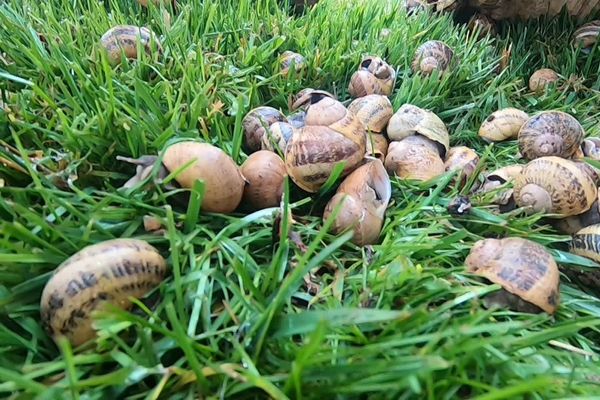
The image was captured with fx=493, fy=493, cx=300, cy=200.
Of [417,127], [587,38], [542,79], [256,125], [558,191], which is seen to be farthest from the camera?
[587,38]

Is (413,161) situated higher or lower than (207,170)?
lower

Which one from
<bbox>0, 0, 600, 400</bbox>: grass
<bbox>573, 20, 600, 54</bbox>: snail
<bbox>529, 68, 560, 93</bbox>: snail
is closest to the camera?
<bbox>0, 0, 600, 400</bbox>: grass

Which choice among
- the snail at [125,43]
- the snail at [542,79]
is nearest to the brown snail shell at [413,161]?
the snail at [125,43]

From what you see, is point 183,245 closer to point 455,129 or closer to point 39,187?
point 39,187

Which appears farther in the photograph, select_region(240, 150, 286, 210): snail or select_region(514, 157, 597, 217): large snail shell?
select_region(514, 157, 597, 217): large snail shell

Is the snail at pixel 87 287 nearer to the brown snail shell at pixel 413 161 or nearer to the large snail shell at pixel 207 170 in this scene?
the large snail shell at pixel 207 170

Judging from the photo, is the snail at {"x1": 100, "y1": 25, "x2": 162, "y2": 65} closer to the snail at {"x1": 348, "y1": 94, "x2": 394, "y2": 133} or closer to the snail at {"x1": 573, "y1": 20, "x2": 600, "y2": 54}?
the snail at {"x1": 348, "y1": 94, "x2": 394, "y2": 133}

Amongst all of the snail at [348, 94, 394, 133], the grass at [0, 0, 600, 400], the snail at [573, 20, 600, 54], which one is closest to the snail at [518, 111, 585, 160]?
the grass at [0, 0, 600, 400]

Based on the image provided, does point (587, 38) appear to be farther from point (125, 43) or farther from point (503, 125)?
point (125, 43)

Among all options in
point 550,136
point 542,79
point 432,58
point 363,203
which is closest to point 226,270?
point 363,203
